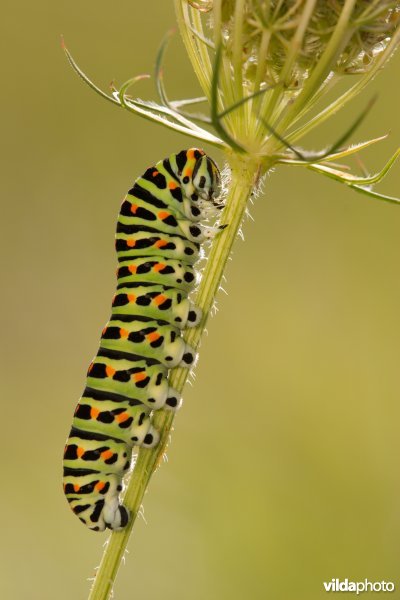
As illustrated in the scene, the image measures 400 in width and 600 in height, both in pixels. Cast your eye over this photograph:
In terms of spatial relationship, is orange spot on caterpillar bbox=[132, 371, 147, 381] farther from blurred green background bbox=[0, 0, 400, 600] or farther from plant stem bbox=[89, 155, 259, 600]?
blurred green background bbox=[0, 0, 400, 600]

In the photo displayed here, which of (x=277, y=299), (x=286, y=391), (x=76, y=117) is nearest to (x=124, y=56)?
(x=76, y=117)

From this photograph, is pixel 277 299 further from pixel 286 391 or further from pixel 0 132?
pixel 0 132

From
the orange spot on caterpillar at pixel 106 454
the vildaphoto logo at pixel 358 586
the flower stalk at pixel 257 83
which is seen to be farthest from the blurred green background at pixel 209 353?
the flower stalk at pixel 257 83

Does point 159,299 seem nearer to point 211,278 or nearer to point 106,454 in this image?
point 211,278

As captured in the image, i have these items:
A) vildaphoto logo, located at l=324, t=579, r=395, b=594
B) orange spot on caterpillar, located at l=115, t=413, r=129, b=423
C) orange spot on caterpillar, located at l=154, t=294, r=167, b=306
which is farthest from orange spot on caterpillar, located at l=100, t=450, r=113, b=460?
vildaphoto logo, located at l=324, t=579, r=395, b=594

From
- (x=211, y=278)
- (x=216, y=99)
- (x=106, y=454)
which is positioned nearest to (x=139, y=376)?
(x=106, y=454)
